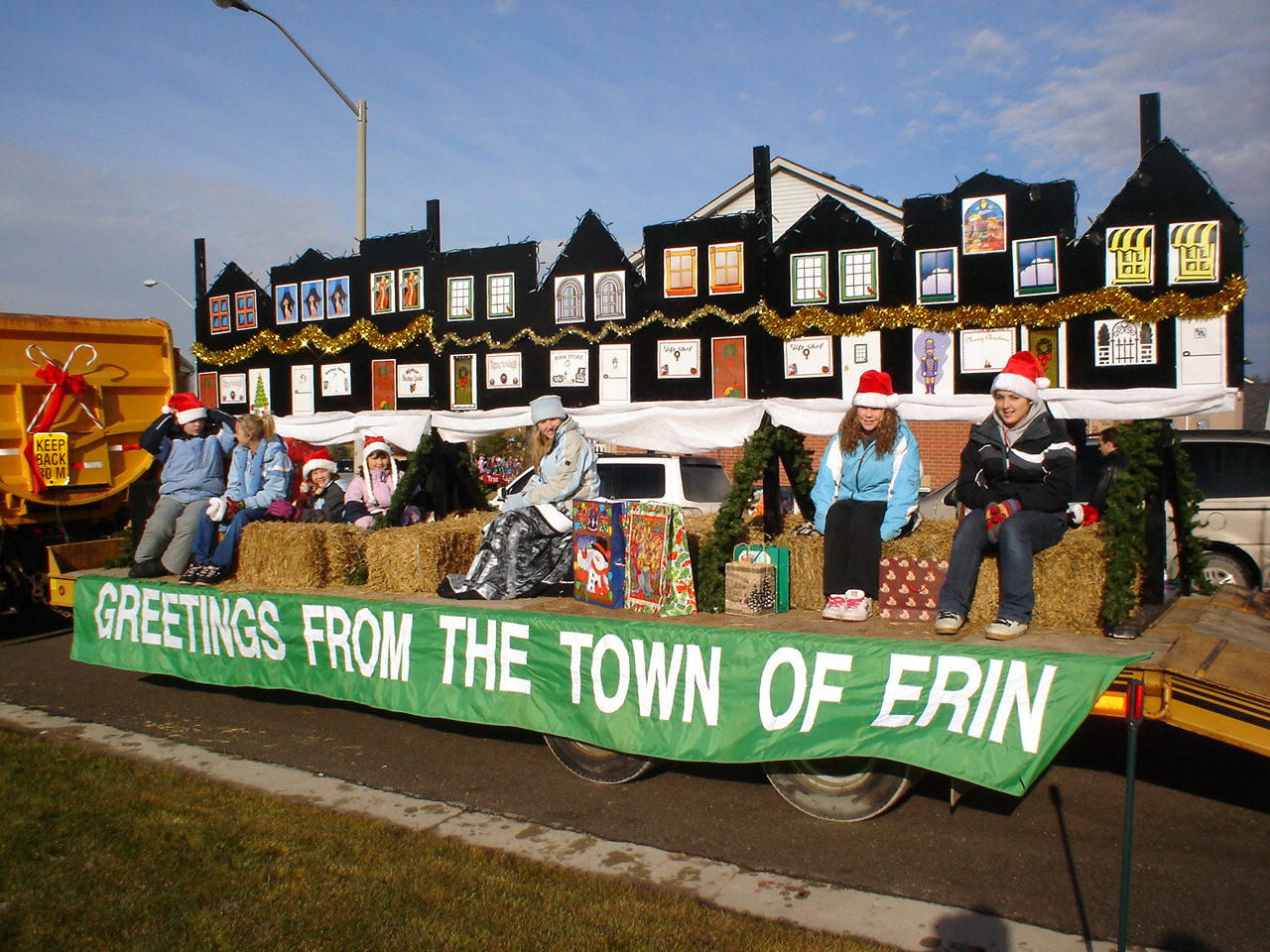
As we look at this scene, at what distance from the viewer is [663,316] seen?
557 inches

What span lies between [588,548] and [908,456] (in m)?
1.97

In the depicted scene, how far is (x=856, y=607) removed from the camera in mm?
4992

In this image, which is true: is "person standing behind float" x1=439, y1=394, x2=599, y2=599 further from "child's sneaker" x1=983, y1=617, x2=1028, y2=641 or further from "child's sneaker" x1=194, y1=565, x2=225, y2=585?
"child's sneaker" x1=983, y1=617, x2=1028, y2=641

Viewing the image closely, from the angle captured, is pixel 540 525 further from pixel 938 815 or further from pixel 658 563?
pixel 938 815

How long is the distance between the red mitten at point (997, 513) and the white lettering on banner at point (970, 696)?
3.25 ft

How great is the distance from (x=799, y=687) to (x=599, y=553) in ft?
5.42

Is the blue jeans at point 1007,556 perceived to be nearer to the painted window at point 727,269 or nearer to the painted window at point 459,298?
the painted window at point 727,269

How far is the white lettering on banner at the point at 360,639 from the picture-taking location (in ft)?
19.3

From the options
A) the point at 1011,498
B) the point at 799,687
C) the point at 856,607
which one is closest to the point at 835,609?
the point at 856,607

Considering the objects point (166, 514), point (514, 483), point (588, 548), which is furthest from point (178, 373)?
point (588, 548)

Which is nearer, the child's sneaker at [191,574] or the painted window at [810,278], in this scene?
the child's sneaker at [191,574]

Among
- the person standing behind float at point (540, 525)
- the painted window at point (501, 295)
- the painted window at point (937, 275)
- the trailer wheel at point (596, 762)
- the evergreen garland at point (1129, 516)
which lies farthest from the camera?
the painted window at point (501, 295)

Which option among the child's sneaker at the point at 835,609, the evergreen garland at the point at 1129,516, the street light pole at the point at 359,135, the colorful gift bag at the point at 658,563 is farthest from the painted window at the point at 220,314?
the evergreen garland at the point at 1129,516

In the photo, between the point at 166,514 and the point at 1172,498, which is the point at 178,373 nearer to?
the point at 166,514
